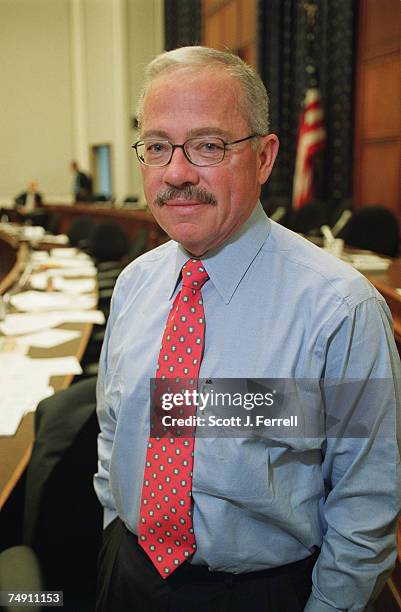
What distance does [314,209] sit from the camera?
6.11 m

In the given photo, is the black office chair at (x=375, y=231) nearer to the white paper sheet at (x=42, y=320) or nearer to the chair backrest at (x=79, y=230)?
the white paper sheet at (x=42, y=320)

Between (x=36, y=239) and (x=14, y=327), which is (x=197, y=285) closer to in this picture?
(x=14, y=327)

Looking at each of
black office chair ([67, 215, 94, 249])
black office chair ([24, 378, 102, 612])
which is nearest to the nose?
black office chair ([24, 378, 102, 612])

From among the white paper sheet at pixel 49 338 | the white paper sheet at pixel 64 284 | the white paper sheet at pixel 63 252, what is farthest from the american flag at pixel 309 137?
the white paper sheet at pixel 49 338

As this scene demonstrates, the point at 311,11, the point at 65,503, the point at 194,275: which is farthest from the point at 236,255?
the point at 311,11

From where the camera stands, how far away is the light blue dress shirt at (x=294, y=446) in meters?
0.99

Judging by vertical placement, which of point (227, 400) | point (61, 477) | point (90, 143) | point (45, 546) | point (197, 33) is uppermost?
point (197, 33)

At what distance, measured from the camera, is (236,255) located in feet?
3.58

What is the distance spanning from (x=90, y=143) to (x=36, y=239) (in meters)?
7.40

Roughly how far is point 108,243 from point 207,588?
455 cm

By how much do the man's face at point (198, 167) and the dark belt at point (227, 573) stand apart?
21.8 inches

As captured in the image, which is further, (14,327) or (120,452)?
(14,327)

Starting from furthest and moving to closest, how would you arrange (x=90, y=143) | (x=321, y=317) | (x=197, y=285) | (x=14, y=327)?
1. (x=90, y=143)
2. (x=14, y=327)
3. (x=197, y=285)
4. (x=321, y=317)

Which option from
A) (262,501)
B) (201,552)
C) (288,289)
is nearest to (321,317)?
(288,289)
